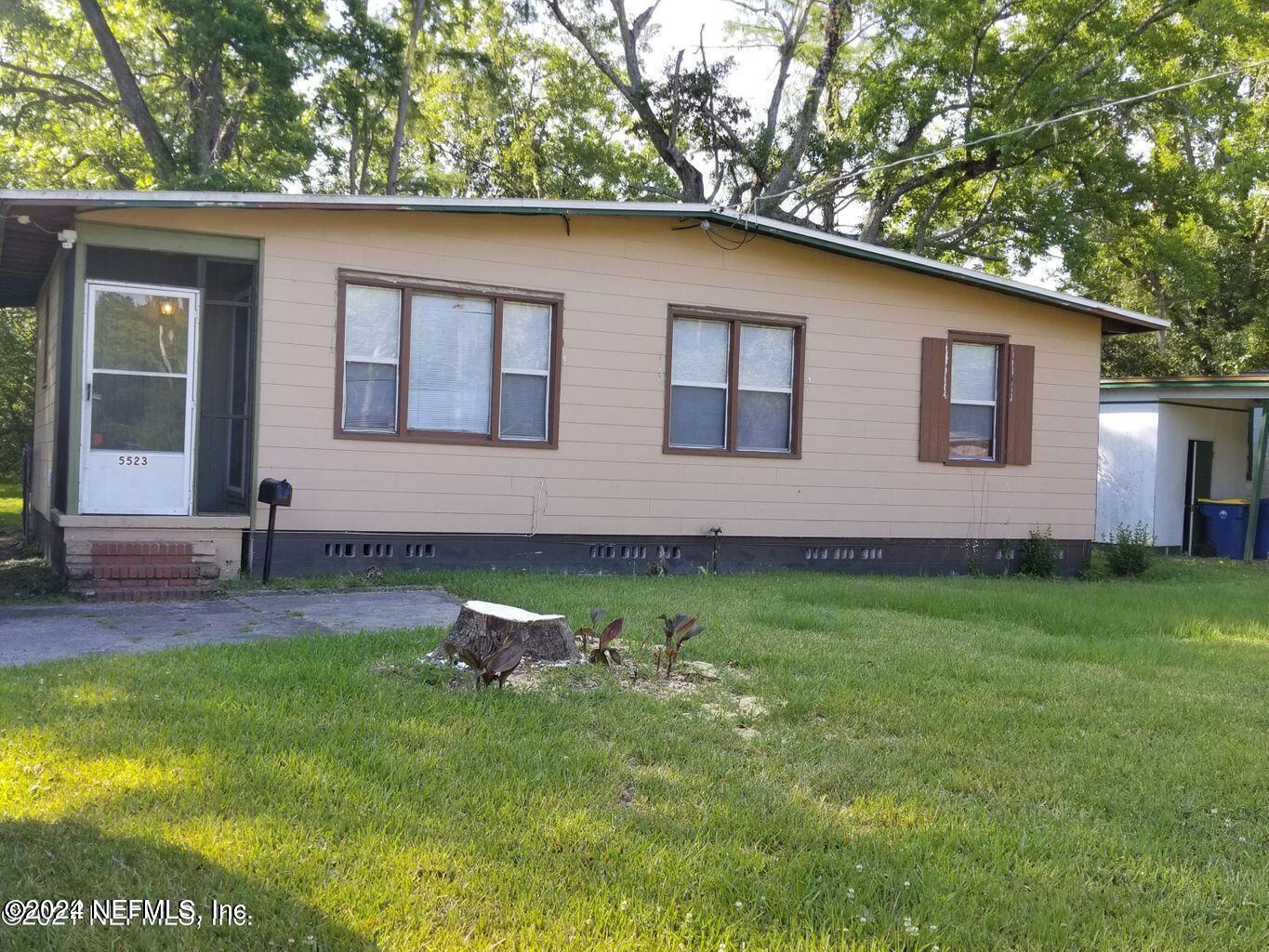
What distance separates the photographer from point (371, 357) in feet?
30.9

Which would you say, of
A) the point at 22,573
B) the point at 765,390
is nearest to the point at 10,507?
the point at 22,573

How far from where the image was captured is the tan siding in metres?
9.13

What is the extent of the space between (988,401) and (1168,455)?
19.7 ft

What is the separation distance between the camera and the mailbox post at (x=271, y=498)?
28.1ft

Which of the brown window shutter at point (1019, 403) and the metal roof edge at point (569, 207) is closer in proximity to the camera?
the metal roof edge at point (569, 207)

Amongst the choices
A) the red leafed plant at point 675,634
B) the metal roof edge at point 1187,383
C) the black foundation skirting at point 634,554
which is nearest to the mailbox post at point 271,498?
the black foundation skirting at point 634,554

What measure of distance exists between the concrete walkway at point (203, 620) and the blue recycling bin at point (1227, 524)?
12981 mm

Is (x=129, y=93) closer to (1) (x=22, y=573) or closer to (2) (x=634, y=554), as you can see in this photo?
(1) (x=22, y=573)

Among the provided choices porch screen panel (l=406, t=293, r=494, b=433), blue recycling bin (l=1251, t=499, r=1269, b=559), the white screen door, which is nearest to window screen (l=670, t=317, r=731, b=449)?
porch screen panel (l=406, t=293, r=494, b=433)

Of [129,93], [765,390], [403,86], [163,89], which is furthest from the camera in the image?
[163,89]

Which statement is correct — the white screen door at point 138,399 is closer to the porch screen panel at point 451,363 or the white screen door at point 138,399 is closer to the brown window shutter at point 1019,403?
the porch screen panel at point 451,363

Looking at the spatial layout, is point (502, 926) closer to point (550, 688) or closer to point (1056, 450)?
point (550, 688)

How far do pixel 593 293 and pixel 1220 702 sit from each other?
254 inches

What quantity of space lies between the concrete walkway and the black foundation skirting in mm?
936
